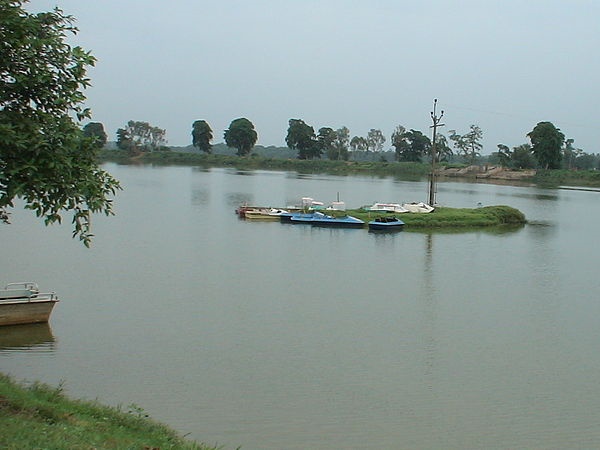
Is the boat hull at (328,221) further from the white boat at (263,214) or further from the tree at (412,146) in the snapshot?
the tree at (412,146)

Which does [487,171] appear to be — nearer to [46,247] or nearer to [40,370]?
[46,247]

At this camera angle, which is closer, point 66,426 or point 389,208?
point 66,426

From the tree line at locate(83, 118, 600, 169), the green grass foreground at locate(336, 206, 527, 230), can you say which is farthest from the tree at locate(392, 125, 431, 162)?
the green grass foreground at locate(336, 206, 527, 230)

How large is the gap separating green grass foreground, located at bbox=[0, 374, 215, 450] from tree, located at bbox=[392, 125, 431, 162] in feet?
379

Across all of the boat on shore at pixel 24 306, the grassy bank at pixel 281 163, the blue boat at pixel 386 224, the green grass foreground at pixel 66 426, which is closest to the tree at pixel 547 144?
the grassy bank at pixel 281 163

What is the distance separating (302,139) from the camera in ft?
398

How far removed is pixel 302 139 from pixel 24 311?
357 ft

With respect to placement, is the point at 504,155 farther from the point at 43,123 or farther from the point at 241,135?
the point at 43,123

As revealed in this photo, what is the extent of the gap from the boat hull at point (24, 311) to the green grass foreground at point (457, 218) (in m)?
23.9

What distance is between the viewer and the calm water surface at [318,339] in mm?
10430

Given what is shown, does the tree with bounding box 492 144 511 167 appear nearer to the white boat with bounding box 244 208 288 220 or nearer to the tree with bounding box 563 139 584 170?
the tree with bounding box 563 139 584 170

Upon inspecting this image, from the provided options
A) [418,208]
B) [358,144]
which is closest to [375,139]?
[358,144]

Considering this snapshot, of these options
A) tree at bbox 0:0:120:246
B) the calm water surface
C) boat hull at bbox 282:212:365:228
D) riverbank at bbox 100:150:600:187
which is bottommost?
the calm water surface

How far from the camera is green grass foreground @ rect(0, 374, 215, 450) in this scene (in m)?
6.52
